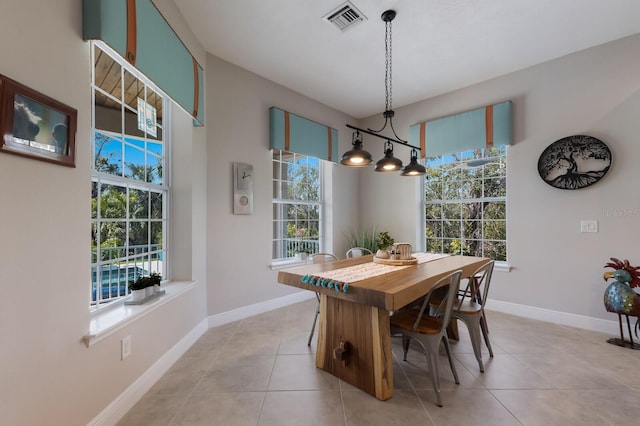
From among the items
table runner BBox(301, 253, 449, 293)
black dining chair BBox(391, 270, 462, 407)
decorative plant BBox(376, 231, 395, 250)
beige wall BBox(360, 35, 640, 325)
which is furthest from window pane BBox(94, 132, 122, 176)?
beige wall BBox(360, 35, 640, 325)

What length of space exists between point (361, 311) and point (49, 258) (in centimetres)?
178

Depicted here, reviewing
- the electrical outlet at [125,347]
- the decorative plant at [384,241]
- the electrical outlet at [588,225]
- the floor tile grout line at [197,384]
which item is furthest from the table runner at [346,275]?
the electrical outlet at [588,225]

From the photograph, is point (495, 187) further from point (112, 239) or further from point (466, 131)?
point (112, 239)

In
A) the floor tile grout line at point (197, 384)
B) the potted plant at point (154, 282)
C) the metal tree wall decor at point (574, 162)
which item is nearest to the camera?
the floor tile grout line at point (197, 384)

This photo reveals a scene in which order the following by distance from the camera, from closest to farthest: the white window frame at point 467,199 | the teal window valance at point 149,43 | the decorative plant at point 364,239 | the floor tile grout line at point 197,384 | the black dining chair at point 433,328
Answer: the teal window valance at point 149,43, the floor tile grout line at point 197,384, the black dining chair at point 433,328, the white window frame at point 467,199, the decorative plant at point 364,239

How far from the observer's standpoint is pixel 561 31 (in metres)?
2.77

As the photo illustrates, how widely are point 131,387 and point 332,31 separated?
3.41 metres

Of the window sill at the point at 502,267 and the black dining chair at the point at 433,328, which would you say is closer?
the black dining chair at the point at 433,328

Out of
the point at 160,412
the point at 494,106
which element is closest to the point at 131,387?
the point at 160,412

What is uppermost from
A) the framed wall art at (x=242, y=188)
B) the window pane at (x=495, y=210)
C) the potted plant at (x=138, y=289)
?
the framed wall art at (x=242, y=188)

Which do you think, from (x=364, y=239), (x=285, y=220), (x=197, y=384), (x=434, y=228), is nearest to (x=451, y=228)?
(x=434, y=228)

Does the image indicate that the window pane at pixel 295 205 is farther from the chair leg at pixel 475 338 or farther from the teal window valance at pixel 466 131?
the chair leg at pixel 475 338

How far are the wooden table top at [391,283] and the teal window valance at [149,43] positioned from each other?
177cm

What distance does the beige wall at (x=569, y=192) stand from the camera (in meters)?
2.86
